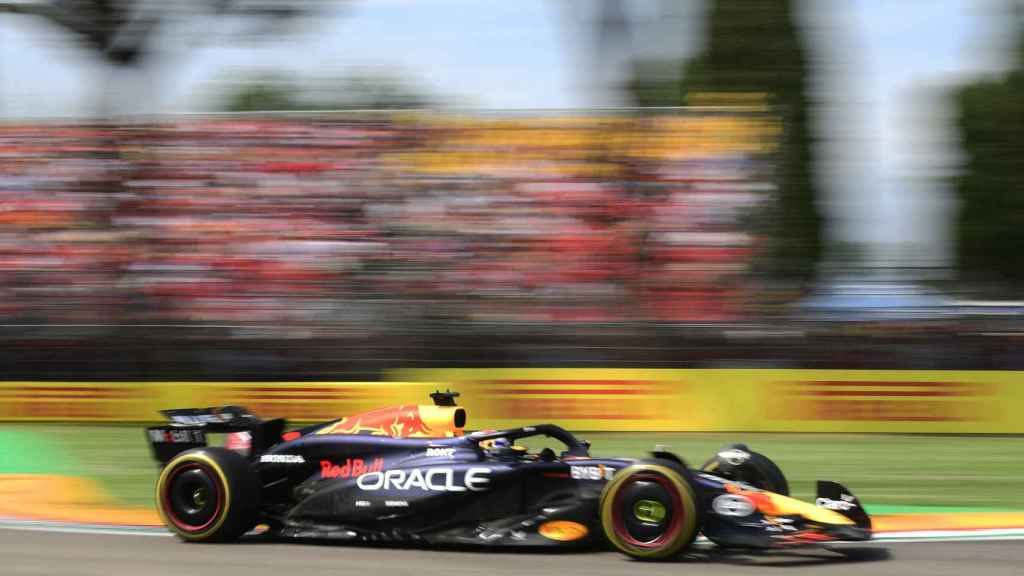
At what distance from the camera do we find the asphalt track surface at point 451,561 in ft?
20.1

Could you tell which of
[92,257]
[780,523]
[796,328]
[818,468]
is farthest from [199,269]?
[780,523]

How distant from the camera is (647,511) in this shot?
625cm

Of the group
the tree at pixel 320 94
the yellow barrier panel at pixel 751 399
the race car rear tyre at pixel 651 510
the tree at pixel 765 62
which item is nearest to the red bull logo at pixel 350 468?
the race car rear tyre at pixel 651 510

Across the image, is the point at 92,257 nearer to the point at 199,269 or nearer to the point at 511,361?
the point at 199,269

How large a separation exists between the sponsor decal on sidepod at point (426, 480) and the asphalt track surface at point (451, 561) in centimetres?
33

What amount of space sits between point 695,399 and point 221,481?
692 centimetres

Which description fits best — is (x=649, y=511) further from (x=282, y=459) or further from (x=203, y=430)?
(x=203, y=430)

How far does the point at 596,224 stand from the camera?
15.2 metres

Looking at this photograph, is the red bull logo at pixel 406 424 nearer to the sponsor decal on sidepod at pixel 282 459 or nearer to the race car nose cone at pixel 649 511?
the sponsor decal on sidepod at pixel 282 459

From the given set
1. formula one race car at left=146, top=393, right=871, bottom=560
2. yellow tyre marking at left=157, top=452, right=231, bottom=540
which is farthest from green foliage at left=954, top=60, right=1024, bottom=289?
yellow tyre marking at left=157, top=452, right=231, bottom=540

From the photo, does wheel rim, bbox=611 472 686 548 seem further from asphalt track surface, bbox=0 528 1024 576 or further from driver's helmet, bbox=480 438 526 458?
driver's helmet, bbox=480 438 526 458

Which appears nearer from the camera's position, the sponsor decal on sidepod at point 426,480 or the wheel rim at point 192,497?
the sponsor decal on sidepod at point 426,480

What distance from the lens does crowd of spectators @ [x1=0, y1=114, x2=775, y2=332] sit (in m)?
14.9

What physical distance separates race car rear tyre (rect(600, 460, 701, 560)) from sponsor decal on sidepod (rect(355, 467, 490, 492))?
71 cm
